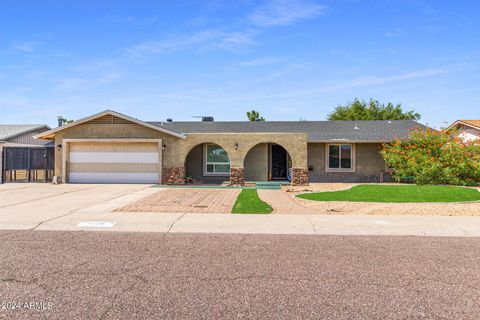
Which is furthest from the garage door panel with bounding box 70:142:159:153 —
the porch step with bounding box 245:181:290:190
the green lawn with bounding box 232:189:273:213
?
the green lawn with bounding box 232:189:273:213

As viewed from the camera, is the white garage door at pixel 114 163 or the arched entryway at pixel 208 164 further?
the arched entryway at pixel 208 164

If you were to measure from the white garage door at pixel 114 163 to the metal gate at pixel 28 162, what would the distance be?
2204 mm

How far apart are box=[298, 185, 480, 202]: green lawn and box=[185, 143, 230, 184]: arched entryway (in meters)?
7.95

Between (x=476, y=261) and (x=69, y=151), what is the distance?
66.2 ft

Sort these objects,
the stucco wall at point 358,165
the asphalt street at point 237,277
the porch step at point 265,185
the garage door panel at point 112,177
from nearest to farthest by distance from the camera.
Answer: the asphalt street at point 237,277 → the porch step at point 265,185 → the garage door panel at point 112,177 → the stucco wall at point 358,165

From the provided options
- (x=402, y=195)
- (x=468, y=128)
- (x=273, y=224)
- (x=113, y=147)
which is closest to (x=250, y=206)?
(x=273, y=224)

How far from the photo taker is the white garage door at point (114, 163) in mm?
20125

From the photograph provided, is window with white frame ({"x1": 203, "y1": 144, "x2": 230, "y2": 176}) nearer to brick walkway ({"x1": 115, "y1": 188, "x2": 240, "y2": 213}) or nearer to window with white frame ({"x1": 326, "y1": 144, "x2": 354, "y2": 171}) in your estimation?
window with white frame ({"x1": 326, "y1": 144, "x2": 354, "y2": 171})

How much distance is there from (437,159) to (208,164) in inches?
487

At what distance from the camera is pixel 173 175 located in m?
19.8

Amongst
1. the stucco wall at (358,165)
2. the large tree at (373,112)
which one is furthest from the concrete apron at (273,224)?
the large tree at (373,112)

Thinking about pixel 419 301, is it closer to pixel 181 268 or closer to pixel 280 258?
pixel 280 258

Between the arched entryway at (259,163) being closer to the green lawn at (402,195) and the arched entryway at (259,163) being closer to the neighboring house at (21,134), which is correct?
the green lawn at (402,195)

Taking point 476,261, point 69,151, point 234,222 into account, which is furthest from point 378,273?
point 69,151
